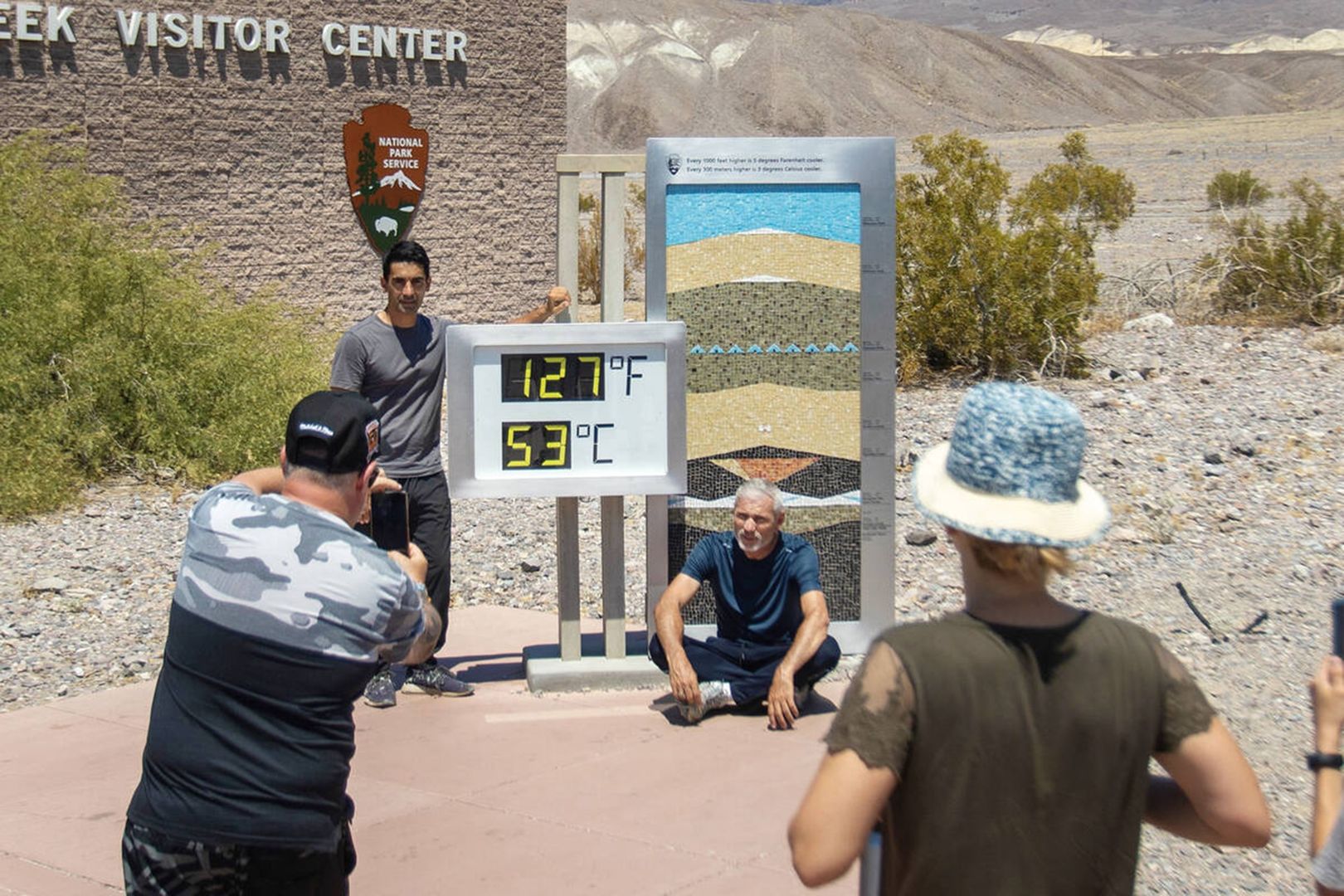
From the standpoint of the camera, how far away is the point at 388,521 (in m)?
5.46

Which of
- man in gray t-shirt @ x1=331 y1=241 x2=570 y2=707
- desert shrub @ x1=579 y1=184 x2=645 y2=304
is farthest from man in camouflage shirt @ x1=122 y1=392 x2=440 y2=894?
desert shrub @ x1=579 y1=184 x2=645 y2=304

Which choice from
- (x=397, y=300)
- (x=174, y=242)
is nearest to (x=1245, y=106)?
(x=174, y=242)

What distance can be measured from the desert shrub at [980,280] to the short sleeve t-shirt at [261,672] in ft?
34.3

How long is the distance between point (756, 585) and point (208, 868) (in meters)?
3.24

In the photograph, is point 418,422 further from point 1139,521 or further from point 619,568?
point 1139,521

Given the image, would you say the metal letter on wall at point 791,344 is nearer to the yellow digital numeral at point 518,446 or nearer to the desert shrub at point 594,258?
the yellow digital numeral at point 518,446

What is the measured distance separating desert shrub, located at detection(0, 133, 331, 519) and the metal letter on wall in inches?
203

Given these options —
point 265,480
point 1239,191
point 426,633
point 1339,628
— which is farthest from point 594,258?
point 1339,628

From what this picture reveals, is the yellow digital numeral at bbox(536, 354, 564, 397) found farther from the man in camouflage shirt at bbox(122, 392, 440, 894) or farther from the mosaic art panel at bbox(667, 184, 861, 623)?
the man in camouflage shirt at bbox(122, 392, 440, 894)

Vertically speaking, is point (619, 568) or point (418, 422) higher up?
point (418, 422)

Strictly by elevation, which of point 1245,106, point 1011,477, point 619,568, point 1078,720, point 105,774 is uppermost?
point 1245,106

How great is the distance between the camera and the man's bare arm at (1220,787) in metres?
2.27

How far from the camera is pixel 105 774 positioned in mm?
5426

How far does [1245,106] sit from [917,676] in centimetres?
11738
